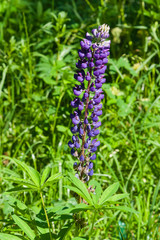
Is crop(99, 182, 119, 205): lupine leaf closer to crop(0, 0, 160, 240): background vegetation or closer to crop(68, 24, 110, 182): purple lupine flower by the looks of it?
crop(68, 24, 110, 182): purple lupine flower

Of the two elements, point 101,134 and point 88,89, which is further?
point 101,134

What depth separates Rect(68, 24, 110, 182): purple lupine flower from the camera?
1.63 m

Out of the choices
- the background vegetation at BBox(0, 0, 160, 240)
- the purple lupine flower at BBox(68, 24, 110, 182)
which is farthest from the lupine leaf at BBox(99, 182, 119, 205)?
the background vegetation at BBox(0, 0, 160, 240)

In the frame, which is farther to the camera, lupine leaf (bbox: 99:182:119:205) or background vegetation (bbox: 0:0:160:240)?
background vegetation (bbox: 0:0:160:240)

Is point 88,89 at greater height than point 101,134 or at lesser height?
greater

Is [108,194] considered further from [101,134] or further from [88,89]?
[101,134]

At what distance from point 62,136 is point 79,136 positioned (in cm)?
90

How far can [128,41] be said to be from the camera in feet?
12.5

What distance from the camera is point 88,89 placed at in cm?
169

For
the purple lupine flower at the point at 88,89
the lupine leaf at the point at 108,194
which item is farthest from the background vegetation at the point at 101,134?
the lupine leaf at the point at 108,194

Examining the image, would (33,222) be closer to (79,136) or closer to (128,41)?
(79,136)

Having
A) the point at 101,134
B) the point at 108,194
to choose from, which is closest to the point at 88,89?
the point at 108,194

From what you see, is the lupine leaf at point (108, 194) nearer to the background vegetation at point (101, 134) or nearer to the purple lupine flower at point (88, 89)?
the purple lupine flower at point (88, 89)

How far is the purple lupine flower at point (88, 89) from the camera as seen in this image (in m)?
1.63
